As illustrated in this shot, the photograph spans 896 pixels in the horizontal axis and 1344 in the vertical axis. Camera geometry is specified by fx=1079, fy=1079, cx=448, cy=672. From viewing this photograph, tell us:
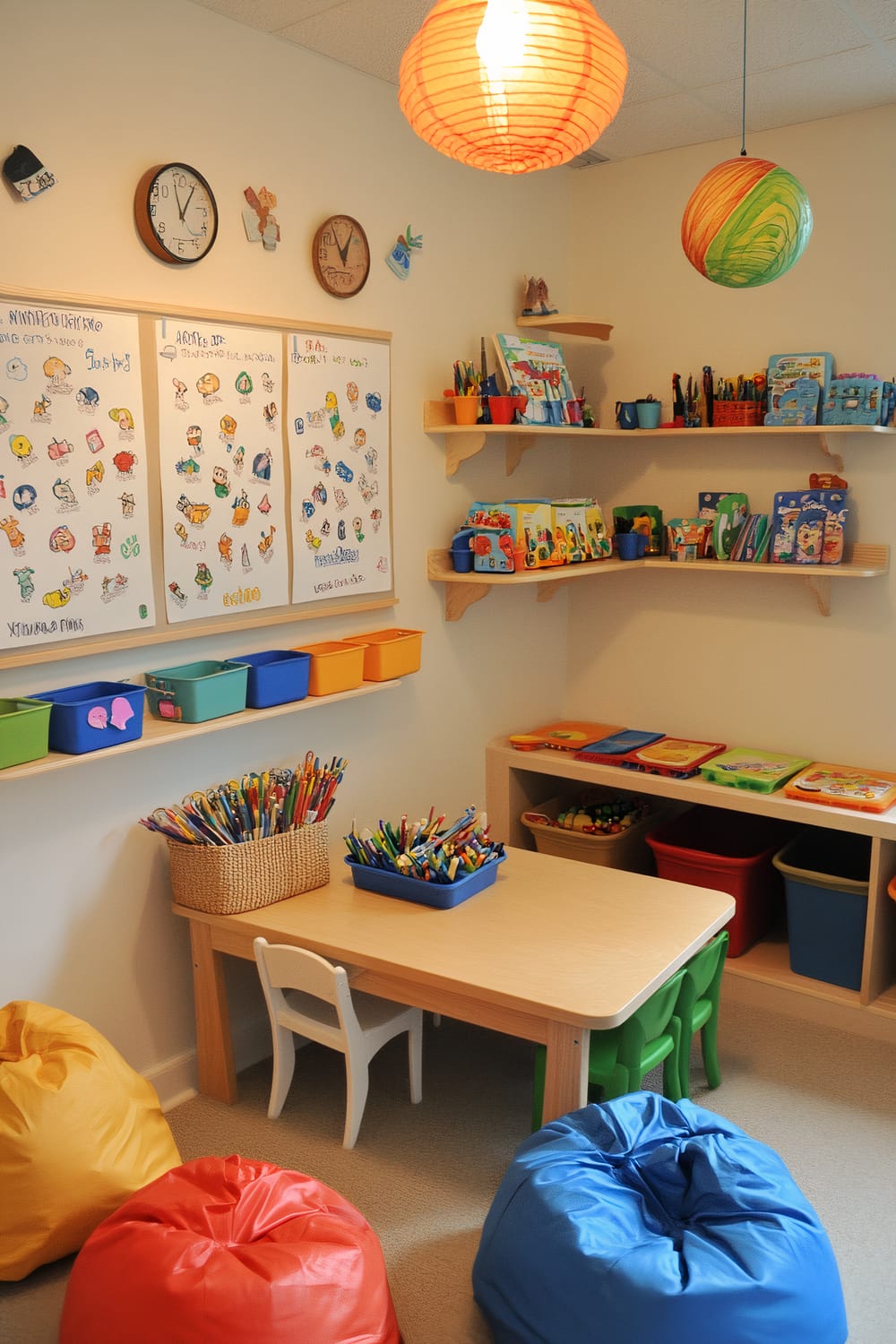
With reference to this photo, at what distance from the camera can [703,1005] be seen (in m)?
2.69

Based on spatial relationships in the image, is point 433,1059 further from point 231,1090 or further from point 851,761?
point 851,761

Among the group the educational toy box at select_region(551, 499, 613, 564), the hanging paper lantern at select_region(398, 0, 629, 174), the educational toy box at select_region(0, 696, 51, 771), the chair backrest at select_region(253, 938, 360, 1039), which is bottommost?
the chair backrest at select_region(253, 938, 360, 1039)

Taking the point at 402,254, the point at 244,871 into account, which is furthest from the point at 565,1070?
the point at 402,254

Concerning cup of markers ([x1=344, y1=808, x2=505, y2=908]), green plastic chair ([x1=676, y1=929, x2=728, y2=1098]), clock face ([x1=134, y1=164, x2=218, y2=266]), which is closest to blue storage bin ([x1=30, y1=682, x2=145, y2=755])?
cup of markers ([x1=344, y1=808, x2=505, y2=908])

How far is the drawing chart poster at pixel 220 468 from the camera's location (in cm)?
249

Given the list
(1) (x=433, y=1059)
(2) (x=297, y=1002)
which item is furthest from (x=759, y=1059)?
(2) (x=297, y=1002)

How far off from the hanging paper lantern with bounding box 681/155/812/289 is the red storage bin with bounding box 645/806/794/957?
1.77m

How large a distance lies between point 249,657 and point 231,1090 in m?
1.09

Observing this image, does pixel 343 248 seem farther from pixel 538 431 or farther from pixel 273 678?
pixel 273 678

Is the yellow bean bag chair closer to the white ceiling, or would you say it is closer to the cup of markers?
the cup of markers

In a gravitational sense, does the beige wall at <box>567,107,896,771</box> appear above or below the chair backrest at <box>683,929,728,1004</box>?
above

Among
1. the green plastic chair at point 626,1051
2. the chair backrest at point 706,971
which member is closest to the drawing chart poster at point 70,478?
the green plastic chair at point 626,1051

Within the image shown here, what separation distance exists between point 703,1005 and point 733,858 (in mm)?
686

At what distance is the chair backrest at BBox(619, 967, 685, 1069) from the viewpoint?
2285 millimetres
